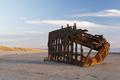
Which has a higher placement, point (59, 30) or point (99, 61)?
point (59, 30)

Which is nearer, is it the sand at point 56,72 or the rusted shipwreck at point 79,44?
the sand at point 56,72

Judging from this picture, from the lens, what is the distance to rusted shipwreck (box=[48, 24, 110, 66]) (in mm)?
27222

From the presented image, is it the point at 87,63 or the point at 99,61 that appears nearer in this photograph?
the point at 87,63

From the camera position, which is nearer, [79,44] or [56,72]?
[56,72]

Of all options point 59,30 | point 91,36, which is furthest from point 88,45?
point 59,30

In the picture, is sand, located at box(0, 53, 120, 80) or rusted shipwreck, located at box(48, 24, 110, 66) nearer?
sand, located at box(0, 53, 120, 80)

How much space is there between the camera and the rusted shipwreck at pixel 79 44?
2722 cm

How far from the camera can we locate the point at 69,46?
2912cm

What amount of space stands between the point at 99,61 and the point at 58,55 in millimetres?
Result: 4193

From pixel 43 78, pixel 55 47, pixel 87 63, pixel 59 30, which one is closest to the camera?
pixel 43 78

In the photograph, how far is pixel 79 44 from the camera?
27.7 metres

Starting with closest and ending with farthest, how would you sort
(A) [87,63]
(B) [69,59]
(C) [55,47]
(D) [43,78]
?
(D) [43,78], (A) [87,63], (B) [69,59], (C) [55,47]

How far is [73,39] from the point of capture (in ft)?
91.1

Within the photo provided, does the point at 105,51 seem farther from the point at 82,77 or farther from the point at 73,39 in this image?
the point at 82,77
